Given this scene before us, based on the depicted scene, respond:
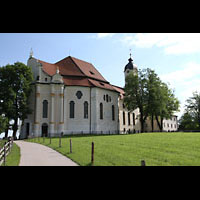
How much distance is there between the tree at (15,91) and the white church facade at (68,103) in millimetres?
1706

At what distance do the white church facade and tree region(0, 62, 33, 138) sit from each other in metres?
1.71

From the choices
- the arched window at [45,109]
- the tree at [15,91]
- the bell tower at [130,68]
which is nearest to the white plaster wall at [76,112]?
the arched window at [45,109]

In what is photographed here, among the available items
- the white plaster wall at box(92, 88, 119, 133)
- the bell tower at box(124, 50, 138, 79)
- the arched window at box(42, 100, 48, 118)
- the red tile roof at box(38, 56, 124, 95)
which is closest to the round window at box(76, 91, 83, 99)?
the red tile roof at box(38, 56, 124, 95)

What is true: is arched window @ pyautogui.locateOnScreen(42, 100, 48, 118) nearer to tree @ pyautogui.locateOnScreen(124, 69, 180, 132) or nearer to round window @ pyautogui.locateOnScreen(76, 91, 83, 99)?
round window @ pyautogui.locateOnScreen(76, 91, 83, 99)

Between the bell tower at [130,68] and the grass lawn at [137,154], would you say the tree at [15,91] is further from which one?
the bell tower at [130,68]
